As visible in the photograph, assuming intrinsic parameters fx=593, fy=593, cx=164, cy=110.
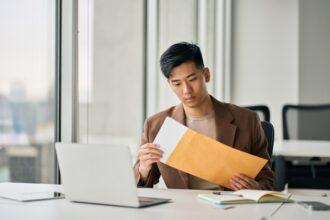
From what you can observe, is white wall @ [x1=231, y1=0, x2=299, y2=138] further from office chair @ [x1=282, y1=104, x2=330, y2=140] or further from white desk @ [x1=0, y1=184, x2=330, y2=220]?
white desk @ [x1=0, y1=184, x2=330, y2=220]

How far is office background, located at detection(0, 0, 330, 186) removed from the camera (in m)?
2.61

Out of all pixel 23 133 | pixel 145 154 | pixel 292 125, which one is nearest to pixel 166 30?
pixel 292 125

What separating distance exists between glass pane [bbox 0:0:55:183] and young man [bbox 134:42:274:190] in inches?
20.5

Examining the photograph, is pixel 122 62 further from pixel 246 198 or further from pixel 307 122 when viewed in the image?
pixel 307 122

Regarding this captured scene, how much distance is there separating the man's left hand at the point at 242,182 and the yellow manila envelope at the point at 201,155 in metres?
0.02

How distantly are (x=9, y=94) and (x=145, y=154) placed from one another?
0.70 m

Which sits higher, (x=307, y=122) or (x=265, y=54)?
(x=265, y=54)

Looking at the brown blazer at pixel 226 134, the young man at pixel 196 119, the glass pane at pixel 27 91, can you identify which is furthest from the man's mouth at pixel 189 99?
the glass pane at pixel 27 91

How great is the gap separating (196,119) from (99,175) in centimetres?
83

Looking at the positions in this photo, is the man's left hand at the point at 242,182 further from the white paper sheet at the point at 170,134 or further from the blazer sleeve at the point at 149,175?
the blazer sleeve at the point at 149,175

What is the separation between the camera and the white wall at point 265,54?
7176 mm

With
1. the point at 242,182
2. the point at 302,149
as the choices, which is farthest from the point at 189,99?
the point at 302,149

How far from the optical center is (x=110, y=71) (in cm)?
367

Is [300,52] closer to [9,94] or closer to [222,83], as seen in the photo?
[222,83]
